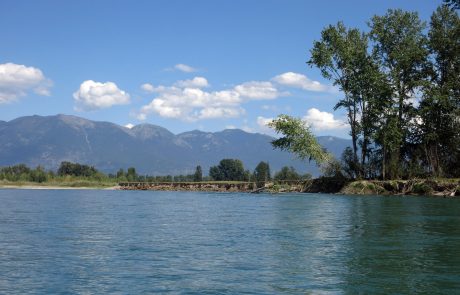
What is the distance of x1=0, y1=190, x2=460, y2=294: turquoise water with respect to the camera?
1563cm

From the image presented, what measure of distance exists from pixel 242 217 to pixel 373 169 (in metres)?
48.5

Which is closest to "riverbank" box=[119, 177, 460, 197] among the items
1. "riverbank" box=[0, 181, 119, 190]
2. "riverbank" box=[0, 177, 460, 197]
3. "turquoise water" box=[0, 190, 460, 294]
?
"riverbank" box=[0, 177, 460, 197]

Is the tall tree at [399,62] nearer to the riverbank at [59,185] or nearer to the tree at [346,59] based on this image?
the tree at [346,59]

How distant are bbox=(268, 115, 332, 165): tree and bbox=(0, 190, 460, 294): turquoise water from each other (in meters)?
49.9

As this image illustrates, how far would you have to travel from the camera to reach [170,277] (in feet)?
55.0

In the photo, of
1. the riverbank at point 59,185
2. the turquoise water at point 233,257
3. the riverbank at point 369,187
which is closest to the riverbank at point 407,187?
the riverbank at point 369,187

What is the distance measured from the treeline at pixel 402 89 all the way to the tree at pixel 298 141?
6.37 meters

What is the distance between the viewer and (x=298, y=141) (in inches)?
Result: 3337

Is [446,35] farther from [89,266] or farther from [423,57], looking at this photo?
[89,266]

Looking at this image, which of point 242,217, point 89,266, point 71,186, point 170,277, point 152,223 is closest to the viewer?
point 170,277

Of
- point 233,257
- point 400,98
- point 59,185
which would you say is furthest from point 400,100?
point 59,185

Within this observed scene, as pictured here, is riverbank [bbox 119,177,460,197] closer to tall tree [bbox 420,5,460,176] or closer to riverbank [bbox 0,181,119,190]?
tall tree [bbox 420,5,460,176]

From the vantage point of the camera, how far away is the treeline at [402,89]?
73.8m

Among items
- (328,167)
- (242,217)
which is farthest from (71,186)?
(242,217)
